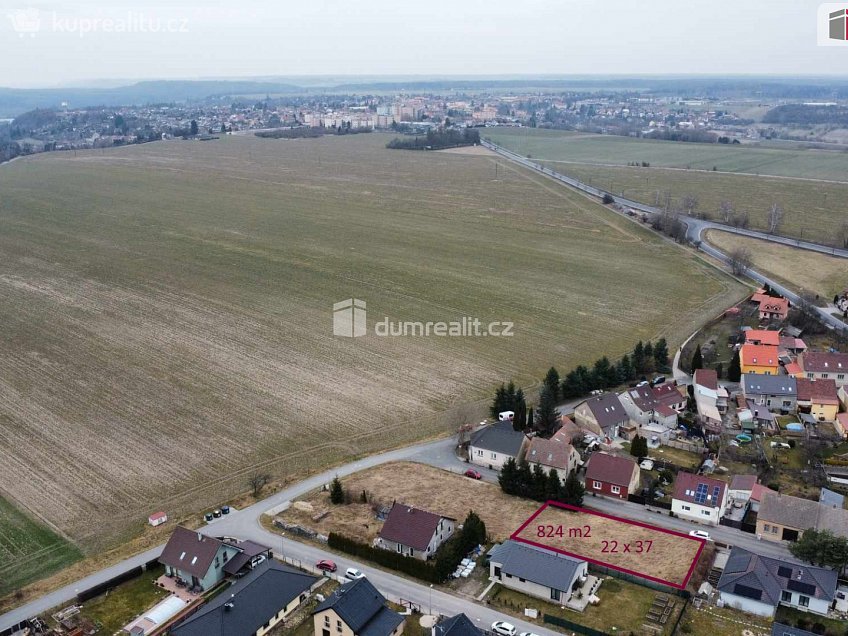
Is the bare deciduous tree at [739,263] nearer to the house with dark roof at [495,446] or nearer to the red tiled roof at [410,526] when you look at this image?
the house with dark roof at [495,446]

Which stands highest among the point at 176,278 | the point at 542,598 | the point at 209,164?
the point at 209,164

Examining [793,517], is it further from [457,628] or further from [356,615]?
[356,615]

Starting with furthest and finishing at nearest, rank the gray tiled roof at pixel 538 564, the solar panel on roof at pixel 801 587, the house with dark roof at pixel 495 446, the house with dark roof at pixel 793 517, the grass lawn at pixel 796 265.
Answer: the grass lawn at pixel 796 265 < the house with dark roof at pixel 495 446 < the house with dark roof at pixel 793 517 < the gray tiled roof at pixel 538 564 < the solar panel on roof at pixel 801 587

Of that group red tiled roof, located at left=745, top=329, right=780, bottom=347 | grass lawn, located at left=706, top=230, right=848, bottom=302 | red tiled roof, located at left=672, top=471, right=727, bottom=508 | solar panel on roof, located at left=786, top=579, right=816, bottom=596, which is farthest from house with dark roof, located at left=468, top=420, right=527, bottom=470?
grass lawn, located at left=706, top=230, right=848, bottom=302

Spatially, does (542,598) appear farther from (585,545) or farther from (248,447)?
(248,447)

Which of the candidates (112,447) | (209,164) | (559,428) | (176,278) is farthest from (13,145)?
(559,428)

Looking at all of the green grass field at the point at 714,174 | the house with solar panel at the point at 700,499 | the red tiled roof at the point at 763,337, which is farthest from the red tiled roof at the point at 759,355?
the green grass field at the point at 714,174

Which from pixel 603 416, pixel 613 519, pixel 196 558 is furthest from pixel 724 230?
pixel 196 558
